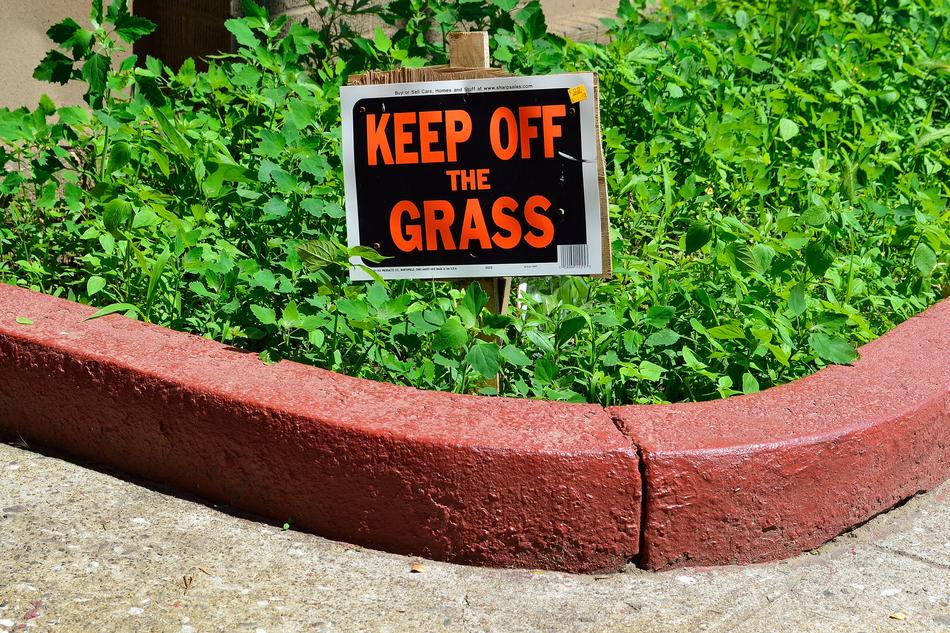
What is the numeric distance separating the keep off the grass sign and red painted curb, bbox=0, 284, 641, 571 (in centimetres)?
41

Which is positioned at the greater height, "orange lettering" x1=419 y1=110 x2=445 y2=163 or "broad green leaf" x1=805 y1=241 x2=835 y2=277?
"orange lettering" x1=419 y1=110 x2=445 y2=163

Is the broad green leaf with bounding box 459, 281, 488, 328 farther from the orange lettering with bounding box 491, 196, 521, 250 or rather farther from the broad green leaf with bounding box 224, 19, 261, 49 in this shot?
the broad green leaf with bounding box 224, 19, 261, 49

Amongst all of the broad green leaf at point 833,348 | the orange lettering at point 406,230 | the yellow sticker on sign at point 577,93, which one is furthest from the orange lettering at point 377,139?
the broad green leaf at point 833,348

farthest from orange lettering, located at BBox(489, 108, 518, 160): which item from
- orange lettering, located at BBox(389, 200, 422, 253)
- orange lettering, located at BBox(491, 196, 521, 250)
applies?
orange lettering, located at BBox(389, 200, 422, 253)

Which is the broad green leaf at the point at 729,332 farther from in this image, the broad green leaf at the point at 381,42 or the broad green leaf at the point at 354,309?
the broad green leaf at the point at 381,42

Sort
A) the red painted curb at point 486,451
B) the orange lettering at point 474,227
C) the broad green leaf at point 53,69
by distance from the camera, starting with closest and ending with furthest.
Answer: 1. the red painted curb at point 486,451
2. the orange lettering at point 474,227
3. the broad green leaf at point 53,69

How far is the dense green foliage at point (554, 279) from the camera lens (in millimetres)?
2656

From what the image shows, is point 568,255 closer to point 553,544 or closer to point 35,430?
point 553,544

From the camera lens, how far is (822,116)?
381cm

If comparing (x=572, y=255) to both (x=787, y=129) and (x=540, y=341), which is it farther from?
(x=787, y=129)

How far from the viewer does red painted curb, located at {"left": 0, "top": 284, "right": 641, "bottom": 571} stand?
2.25 m

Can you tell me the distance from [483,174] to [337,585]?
1027 mm

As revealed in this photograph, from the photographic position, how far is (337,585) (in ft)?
7.41

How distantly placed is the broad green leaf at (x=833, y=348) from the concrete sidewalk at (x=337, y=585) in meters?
0.42
